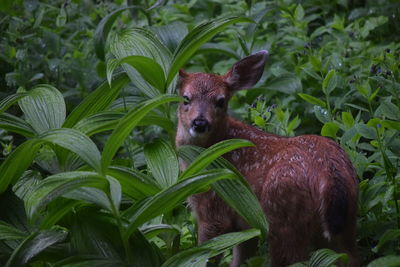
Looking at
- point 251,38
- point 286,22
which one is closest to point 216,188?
point 251,38

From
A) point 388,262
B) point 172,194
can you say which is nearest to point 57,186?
point 172,194

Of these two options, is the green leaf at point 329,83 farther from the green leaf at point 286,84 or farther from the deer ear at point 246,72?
the green leaf at point 286,84

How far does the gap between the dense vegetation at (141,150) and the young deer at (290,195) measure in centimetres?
21

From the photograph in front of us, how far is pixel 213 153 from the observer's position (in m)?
4.12

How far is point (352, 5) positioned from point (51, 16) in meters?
3.38

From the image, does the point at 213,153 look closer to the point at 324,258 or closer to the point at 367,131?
the point at 324,258

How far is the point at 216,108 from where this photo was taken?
581cm

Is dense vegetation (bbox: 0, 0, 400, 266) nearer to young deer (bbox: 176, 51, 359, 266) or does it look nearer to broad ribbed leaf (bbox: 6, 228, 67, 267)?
broad ribbed leaf (bbox: 6, 228, 67, 267)

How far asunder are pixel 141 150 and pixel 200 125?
1.44 feet

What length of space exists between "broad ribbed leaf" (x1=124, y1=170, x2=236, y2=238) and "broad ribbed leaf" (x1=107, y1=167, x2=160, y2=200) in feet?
0.85

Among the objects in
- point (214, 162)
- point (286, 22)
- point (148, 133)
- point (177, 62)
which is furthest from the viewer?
point (286, 22)

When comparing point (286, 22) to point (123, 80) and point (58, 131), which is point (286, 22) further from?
point (58, 131)

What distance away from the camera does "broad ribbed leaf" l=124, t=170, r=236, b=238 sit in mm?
3887

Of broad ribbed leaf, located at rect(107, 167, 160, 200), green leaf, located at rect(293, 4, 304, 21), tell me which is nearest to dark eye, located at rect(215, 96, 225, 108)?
broad ribbed leaf, located at rect(107, 167, 160, 200)
